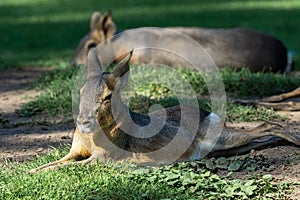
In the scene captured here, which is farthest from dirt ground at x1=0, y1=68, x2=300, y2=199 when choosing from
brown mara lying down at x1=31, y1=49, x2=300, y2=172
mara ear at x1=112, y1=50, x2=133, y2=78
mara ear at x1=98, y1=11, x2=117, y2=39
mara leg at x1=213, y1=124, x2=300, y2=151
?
mara ear at x1=98, y1=11, x2=117, y2=39

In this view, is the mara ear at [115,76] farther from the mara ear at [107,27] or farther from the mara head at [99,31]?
the mara ear at [107,27]

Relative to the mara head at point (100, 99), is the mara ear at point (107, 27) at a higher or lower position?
lower

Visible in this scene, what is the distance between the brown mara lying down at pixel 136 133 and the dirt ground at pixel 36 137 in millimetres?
171

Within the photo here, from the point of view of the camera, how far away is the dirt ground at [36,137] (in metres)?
4.47

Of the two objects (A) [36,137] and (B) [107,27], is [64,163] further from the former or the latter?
(B) [107,27]

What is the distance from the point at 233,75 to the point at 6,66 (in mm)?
2921

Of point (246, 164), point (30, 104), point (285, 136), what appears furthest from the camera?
point (30, 104)

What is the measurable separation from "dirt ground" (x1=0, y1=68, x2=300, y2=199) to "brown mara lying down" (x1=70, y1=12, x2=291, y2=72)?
143 centimetres

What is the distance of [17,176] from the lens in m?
4.19

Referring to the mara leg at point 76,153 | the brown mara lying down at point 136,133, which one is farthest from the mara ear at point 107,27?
the mara leg at point 76,153

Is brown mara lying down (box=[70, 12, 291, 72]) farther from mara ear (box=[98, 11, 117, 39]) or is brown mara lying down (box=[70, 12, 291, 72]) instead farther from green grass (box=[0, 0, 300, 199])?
green grass (box=[0, 0, 300, 199])

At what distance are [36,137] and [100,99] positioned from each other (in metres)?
1.41

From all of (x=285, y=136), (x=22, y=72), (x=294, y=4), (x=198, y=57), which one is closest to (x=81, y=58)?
(x=22, y=72)

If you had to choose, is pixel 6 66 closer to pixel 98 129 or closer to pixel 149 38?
pixel 149 38
